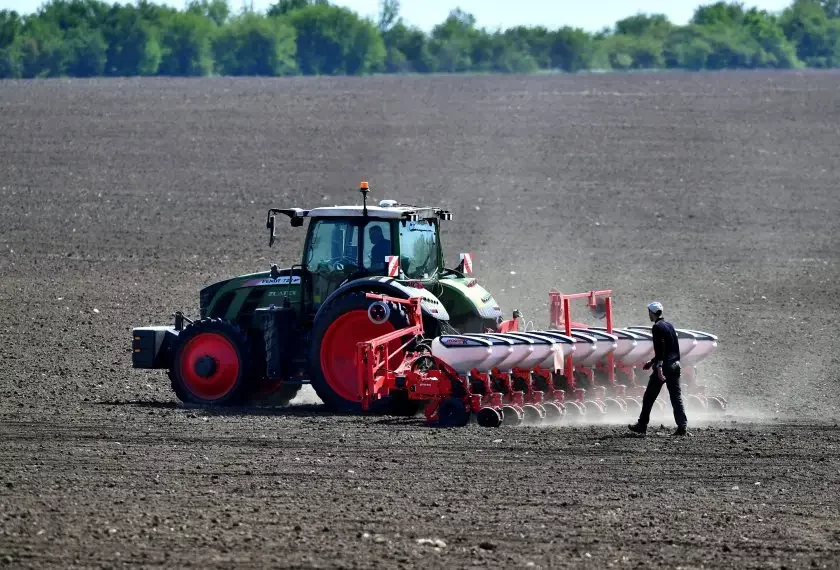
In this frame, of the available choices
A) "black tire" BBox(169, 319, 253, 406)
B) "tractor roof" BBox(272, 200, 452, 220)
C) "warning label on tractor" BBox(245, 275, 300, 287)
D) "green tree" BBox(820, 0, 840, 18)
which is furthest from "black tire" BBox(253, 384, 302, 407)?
"green tree" BBox(820, 0, 840, 18)

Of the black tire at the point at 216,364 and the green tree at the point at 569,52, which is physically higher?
the green tree at the point at 569,52

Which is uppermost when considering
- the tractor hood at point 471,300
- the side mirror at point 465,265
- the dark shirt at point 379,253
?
the dark shirt at point 379,253

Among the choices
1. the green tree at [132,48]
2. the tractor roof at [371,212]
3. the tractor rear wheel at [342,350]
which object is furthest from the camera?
the green tree at [132,48]

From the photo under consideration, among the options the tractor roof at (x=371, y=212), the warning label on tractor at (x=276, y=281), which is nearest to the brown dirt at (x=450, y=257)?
the warning label on tractor at (x=276, y=281)

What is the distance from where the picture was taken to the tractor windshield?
16.3 metres

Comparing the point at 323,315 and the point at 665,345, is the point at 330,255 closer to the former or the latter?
the point at 323,315

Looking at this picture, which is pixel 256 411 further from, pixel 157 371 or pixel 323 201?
pixel 323 201

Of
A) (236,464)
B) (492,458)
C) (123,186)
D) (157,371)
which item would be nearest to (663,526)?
(492,458)

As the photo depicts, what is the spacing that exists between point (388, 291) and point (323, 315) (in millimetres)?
698

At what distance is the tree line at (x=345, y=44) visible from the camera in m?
65.6

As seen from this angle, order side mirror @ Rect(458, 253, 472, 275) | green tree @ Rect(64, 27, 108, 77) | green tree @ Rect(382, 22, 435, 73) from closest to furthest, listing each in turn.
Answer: side mirror @ Rect(458, 253, 472, 275) < green tree @ Rect(64, 27, 108, 77) < green tree @ Rect(382, 22, 435, 73)

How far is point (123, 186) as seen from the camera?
36.8 m

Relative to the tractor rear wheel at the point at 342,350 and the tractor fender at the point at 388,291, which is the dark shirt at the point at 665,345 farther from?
the tractor rear wheel at the point at 342,350

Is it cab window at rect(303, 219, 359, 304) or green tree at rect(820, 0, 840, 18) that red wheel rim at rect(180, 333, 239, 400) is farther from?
green tree at rect(820, 0, 840, 18)
